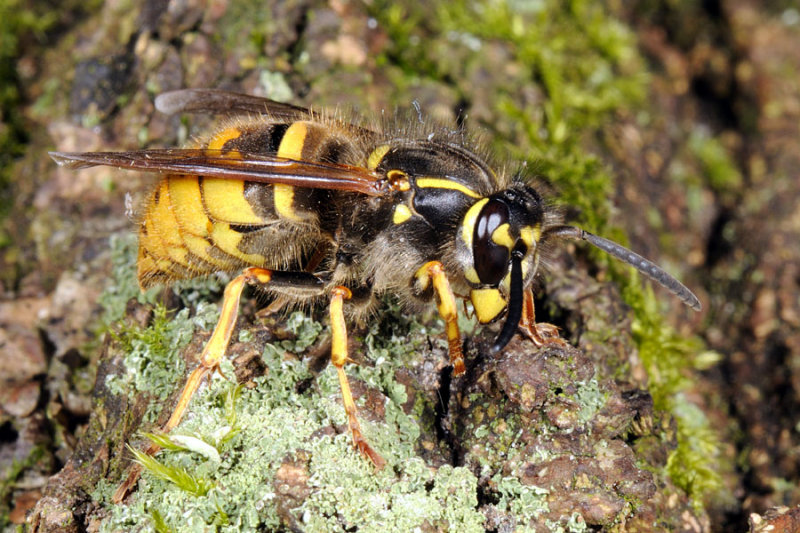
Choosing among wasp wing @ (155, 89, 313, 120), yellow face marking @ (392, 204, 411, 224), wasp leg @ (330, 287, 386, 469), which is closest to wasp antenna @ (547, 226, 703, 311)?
yellow face marking @ (392, 204, 411, 224)

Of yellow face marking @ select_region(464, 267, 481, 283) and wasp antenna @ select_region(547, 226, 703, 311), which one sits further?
yellow face marking @ select_region(464, 267, 481, 283)

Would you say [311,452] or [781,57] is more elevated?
[781,57]

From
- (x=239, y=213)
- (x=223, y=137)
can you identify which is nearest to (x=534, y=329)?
(x=239, y=213)

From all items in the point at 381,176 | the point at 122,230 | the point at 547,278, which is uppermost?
the point at 381,176

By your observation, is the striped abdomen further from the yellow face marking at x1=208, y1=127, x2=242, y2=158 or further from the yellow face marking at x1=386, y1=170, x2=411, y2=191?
the yellow face marking at x1=386, y1=170, x2=411, y2=191

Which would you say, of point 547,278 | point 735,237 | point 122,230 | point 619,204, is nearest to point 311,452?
point 547,278

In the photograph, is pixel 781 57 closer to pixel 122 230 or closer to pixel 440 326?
pixel 440 326
